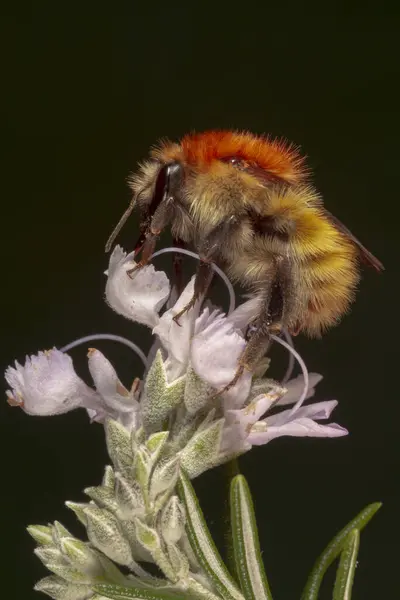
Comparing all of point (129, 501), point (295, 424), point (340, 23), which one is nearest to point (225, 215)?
point (295, 424)

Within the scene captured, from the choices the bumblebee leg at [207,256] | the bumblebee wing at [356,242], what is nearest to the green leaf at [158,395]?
the bumblebee leg at [207,256]

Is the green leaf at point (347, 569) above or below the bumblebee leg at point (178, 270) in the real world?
below

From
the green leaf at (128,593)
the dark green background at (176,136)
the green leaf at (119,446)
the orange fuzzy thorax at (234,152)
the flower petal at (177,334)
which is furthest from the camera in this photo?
the dark green background at (176,136)

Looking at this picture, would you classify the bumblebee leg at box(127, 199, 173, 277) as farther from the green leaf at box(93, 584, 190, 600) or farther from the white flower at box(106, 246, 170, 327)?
the green leaf at box(93, 584, 190, 600)

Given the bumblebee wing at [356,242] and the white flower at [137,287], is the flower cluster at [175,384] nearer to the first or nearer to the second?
the white flower at [137,287]

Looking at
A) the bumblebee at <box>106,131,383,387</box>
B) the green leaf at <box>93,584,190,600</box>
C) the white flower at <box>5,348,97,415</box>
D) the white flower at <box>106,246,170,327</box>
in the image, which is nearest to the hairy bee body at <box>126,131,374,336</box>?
the bumblebee at <box>106,131,383,387</box>

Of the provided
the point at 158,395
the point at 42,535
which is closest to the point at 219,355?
the point at 158,395
